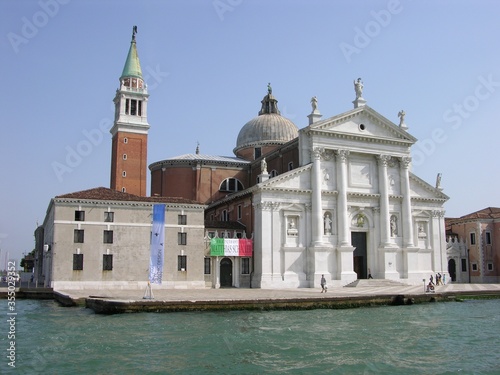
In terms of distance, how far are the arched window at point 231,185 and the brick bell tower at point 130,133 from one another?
6.74m

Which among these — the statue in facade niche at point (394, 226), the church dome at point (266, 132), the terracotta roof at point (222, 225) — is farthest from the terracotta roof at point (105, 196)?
the church dome at point (266, 132)

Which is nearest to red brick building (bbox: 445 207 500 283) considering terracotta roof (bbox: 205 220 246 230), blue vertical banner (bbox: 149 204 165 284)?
terracotta roof (bbox: 205 220 246 230)

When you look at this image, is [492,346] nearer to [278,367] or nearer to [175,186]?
[278,367]

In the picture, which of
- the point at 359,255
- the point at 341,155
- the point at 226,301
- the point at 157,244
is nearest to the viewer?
the point at 226,301

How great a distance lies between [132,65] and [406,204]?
2671 cm

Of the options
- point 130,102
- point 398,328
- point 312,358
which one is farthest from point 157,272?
point 130,102

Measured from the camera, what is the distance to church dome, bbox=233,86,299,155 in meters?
52.9

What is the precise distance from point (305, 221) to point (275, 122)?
17561mm

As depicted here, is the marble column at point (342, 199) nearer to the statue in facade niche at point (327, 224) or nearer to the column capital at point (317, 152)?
the statue in facade niche at point (327, 224)

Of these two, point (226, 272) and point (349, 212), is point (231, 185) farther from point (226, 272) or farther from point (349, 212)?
point (226, 272)

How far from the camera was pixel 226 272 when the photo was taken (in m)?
37.6

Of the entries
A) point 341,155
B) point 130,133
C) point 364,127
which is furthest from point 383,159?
point 130,133

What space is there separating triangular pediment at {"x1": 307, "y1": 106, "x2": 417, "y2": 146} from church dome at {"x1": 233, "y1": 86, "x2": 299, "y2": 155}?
495 inches

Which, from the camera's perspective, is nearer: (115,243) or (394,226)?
(115,243)
